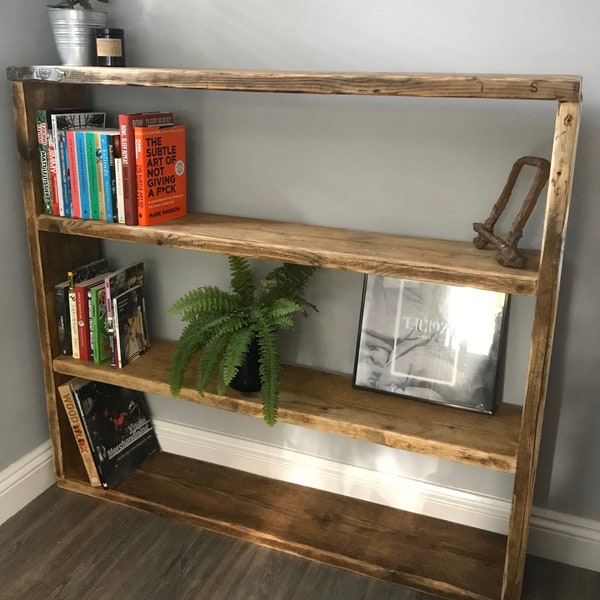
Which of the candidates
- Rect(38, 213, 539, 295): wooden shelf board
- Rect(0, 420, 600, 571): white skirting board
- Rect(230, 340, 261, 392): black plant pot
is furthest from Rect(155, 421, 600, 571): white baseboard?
Rect(38, 213, 539, 295): wooden shelf board

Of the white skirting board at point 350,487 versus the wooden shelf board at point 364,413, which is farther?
the white skirting board at point 350,487

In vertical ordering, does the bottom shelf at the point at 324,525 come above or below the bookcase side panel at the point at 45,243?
below

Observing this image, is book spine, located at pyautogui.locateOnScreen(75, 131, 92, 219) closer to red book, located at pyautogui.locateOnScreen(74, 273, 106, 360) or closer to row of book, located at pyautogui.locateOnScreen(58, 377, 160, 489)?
red book, located at pyautogui.locateOnScreen(74, 273, 106, 360)

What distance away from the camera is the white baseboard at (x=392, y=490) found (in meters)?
1.93

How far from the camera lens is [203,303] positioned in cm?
185

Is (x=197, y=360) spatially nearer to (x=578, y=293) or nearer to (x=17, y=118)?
(x=17, y=118)

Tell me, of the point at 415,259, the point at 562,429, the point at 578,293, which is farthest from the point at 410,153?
the point at 562,429

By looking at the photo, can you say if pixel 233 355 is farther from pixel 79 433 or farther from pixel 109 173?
pixel 79 433

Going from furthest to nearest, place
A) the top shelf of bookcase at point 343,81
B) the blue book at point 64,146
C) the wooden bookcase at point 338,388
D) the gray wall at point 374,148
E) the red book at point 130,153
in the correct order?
the blue book at point 64,146
the red book at point 130,153
the gray wall at point 374,148
the wooden bookcase at point 338,388
the top shelf of bookcase at point 343,81

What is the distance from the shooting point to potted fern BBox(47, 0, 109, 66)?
181 centimetres

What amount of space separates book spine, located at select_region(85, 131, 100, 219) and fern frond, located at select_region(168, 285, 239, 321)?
13.6 inches

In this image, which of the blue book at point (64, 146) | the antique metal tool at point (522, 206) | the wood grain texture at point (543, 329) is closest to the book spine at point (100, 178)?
the blue book at point (64, 146)

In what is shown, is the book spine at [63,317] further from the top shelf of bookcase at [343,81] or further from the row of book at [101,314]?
the top shelf of bookcase at [343,81]

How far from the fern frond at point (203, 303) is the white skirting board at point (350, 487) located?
0.60 meters
